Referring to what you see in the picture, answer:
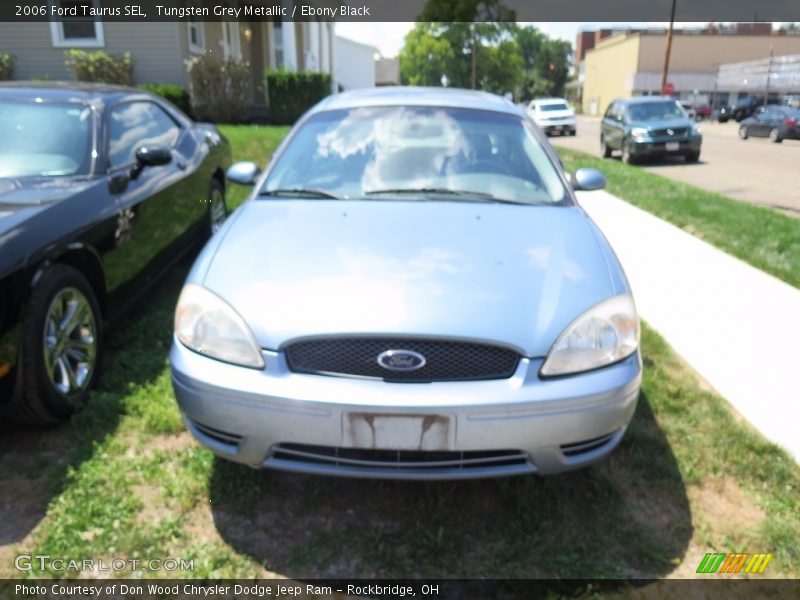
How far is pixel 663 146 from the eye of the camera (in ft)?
51.8

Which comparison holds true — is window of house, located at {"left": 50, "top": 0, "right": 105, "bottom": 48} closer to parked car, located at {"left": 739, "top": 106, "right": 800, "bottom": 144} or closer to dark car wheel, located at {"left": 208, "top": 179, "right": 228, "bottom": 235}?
dark car wheel, located at {"left": 208, "top": 179, "right": 228, "bottom": 235}

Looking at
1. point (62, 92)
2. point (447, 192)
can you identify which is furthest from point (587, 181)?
point (62, 92)

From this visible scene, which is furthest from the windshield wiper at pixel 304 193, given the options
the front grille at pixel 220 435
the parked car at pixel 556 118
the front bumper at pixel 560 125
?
the front bumper at pixel 560 125

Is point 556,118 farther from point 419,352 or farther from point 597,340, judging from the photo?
point 419,352

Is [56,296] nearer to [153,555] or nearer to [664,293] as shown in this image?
[153,555]

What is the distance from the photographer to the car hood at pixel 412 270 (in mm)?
2379

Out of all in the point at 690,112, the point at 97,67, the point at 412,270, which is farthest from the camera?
the point at 690,112

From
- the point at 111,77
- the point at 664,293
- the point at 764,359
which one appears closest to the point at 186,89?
the point at 111,77

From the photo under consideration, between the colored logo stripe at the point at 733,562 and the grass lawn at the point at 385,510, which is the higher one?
the grass lawn at the point at 385,510

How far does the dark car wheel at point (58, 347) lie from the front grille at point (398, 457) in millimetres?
1231

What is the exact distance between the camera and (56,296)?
10.0 feet

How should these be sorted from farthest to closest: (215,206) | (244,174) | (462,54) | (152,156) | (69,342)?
(462,54)
(215,206)
(152,156)
(244,174)
(69,342)

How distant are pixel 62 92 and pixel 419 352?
10.9 ft

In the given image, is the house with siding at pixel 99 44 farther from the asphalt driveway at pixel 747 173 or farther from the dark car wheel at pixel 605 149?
the asphalt driveway at pixel 747 173
